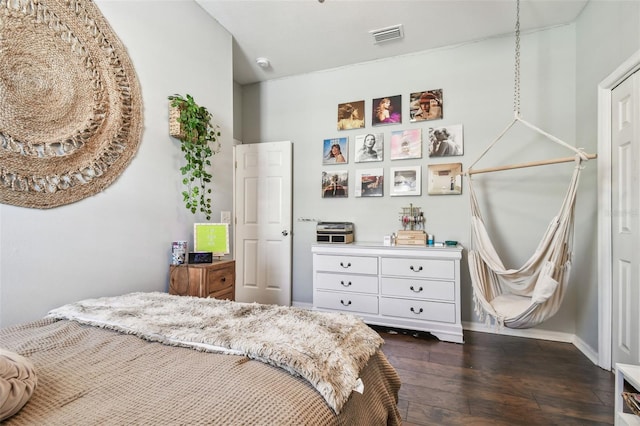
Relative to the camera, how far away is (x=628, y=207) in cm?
195

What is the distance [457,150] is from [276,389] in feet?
9.75

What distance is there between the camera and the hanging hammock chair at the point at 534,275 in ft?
6.66

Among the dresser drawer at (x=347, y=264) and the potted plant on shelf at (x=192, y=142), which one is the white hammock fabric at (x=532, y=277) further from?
the potted plant on shelf at (x=192, y=142)

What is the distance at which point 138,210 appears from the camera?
1.94 meters

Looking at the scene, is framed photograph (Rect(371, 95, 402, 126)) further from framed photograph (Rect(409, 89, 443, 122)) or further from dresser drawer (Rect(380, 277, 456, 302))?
dresser drawer (Rect(380, 277, 456, 302))

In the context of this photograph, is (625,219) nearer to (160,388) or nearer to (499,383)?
(499,383)

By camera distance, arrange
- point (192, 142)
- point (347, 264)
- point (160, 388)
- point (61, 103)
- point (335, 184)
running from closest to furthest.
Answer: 1. point (160, 388)
2. point (61, 103)
3. point (192, 142)
4. point (347, 264)
5. point (335, 184)

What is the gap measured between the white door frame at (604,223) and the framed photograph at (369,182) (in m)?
1.80

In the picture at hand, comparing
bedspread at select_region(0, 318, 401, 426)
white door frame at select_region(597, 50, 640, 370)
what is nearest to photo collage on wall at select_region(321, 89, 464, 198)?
white door frame at select_region(597, 50, 640, 370)

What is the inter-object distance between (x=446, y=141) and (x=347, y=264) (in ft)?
5.45

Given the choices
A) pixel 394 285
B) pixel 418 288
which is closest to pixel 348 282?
pixel 394 285

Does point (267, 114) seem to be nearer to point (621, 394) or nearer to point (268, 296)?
point (268, 296)

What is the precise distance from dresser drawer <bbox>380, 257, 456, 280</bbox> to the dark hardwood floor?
597 millimetres

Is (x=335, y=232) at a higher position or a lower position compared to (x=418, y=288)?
higher
